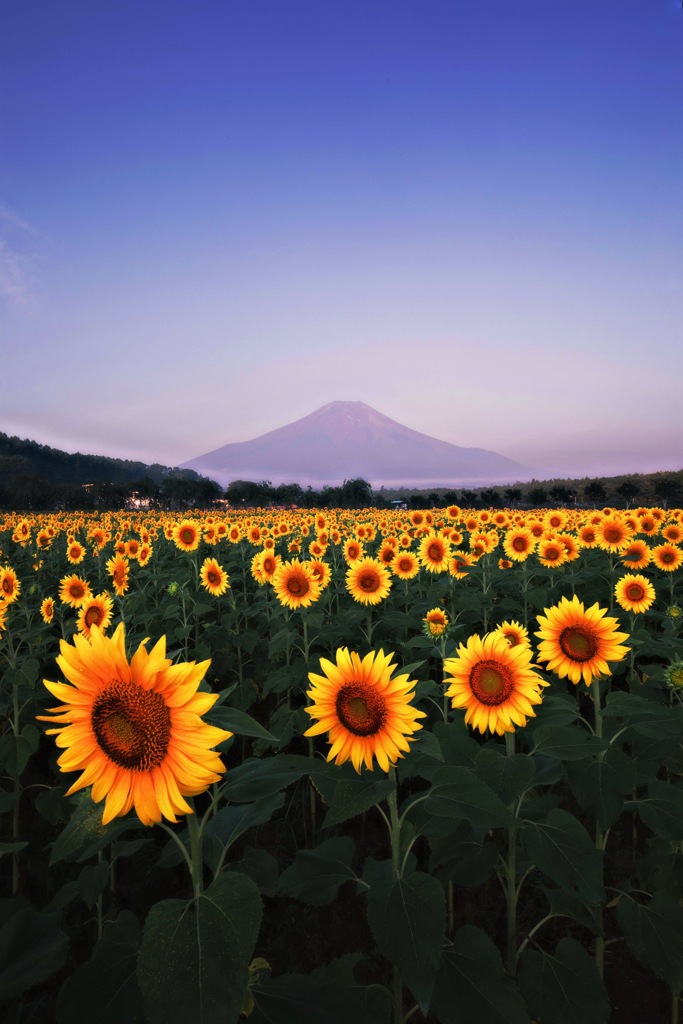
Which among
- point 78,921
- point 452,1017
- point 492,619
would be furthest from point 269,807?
point 492,619

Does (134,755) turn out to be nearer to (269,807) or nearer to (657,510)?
(269,807)

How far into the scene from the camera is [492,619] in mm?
7734

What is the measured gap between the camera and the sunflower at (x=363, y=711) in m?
2.19

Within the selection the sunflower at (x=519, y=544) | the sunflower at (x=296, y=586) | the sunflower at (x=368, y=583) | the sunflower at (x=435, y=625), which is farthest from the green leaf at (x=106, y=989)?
the sunflower at (x=519, y=544)

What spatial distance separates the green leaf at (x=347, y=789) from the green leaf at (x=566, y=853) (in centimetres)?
85

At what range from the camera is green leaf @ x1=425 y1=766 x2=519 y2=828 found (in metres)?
1.87

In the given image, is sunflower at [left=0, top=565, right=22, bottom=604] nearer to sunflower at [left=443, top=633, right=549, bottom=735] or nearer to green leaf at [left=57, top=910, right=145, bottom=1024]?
green leaf at [left=57, top=910, right=145, bottom=1024]

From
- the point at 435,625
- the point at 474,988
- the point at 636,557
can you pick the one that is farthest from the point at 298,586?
the point at 636,557

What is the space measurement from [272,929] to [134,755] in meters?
3.35

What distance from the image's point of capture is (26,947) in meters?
2.24

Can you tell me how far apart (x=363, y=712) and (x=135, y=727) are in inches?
36.2

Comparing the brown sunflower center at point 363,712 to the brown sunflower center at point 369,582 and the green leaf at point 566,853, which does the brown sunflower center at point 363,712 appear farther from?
the brown sunflower center at point 369,582

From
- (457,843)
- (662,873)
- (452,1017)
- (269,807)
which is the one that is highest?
(269,807)

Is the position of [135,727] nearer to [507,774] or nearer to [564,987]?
[507,774]
